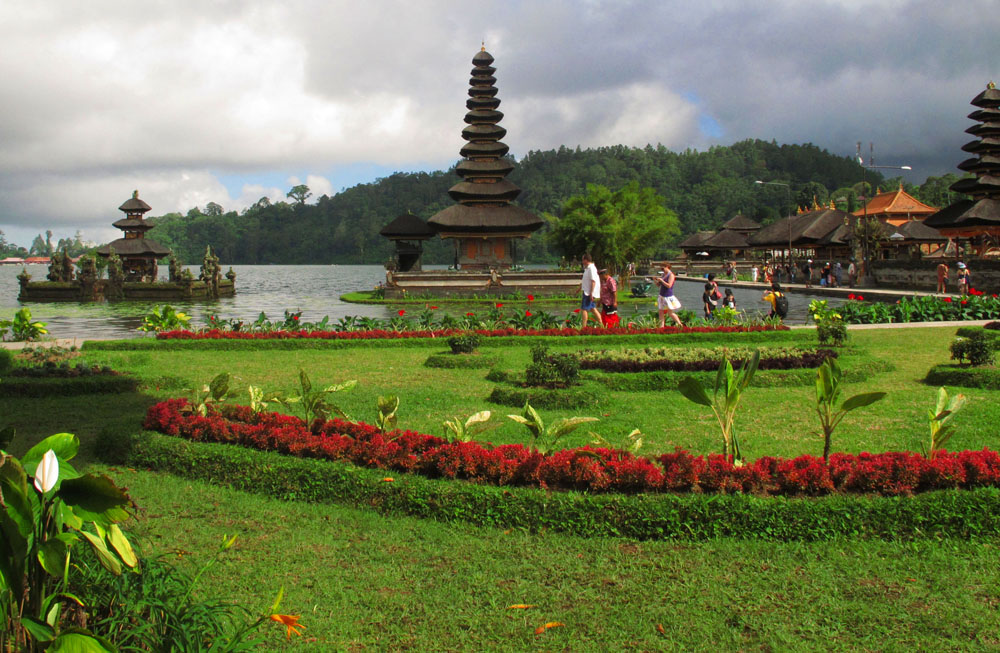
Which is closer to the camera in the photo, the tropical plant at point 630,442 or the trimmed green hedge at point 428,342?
the tropical plant at point 630,442

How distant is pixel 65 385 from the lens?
33.7 ft

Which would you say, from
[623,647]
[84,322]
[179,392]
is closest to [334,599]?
[623,647]

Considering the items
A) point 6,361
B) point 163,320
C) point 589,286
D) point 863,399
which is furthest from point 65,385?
point 863,399

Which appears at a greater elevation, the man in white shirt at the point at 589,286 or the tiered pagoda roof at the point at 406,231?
the tiered pagoda roof at the point at 406,231

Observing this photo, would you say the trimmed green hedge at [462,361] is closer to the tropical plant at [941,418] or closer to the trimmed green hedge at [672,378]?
the trimmed green hedge at [672,378]

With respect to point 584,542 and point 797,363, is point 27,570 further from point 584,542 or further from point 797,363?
point 797,363

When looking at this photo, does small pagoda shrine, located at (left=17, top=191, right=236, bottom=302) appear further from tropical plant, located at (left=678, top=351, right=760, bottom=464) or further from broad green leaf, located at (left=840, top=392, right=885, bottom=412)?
broad green leaf, located at (left=840, top=392, right=885, bottom=412)

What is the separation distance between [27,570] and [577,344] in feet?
41.0

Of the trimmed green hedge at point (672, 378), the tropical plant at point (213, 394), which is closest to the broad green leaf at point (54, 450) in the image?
the tropical plant at point (213, 394)

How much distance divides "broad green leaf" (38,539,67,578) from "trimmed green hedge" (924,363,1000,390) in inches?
409

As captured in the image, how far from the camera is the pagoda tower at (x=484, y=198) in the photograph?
4359 cm

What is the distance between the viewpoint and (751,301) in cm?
3494

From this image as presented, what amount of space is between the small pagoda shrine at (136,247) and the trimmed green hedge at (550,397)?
4807 cm

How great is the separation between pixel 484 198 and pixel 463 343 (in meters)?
33.0
